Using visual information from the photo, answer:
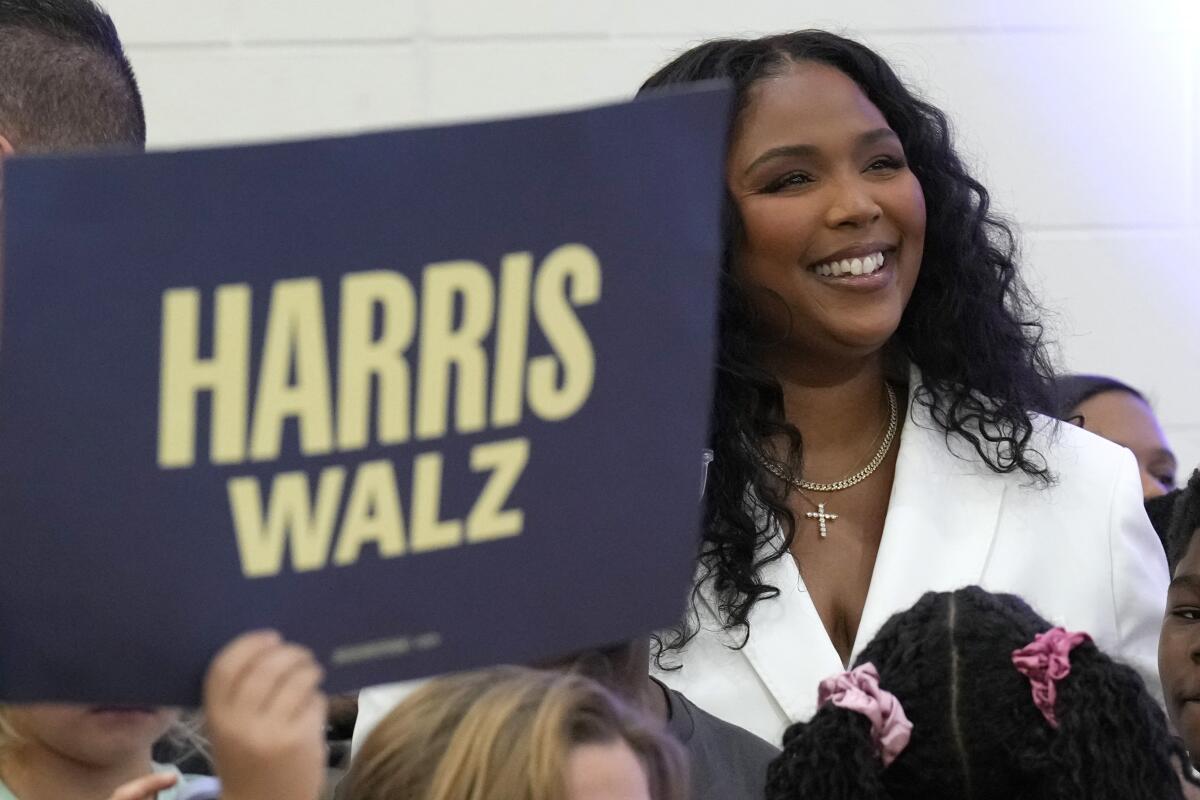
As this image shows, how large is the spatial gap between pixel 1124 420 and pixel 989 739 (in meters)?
1.84

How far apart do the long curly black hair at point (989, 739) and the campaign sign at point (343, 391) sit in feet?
1.04

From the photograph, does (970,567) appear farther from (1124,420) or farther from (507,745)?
(1124,420)

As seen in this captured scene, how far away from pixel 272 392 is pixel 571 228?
162 mm

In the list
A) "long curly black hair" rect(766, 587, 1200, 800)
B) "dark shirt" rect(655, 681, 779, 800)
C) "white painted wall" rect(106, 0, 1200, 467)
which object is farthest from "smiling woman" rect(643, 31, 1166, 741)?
"white painted wall" rect(106, 0, 1200, 467)

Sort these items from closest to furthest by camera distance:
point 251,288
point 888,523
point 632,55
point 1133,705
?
point 251,288 < point 1133,705 < point 888,523 < point 632,55

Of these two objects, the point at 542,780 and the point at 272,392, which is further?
the point at 542,780

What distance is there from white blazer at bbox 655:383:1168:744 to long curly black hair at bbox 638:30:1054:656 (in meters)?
0.02

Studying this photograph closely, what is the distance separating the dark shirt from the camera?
1.55 m

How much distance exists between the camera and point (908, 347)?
207 centimetres

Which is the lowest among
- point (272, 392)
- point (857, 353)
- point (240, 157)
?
point (857, 353)

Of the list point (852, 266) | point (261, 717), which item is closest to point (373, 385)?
point (261, 717)

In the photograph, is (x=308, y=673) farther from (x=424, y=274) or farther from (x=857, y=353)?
(x=857, y=353)

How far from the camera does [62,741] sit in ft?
4.08

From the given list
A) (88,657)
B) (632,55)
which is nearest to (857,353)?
(88,657)
